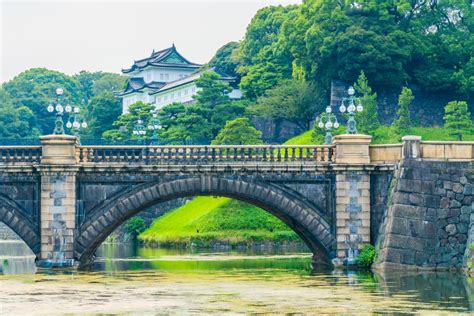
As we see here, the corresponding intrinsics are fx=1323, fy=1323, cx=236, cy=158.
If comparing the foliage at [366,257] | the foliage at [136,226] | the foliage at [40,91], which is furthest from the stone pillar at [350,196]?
the foliage at [40,91]

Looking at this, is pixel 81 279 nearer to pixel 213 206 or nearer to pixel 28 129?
pixel 213 206

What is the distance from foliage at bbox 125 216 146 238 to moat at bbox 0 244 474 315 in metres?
35.9

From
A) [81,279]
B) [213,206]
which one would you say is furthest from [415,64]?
[81,279]

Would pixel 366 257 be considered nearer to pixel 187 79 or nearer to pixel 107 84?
pixel 187 79

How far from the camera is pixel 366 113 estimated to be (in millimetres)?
→ 91125

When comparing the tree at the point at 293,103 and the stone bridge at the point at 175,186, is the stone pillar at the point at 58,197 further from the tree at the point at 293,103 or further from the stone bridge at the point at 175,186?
the tree at the point at 293,103

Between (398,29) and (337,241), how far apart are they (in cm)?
4446

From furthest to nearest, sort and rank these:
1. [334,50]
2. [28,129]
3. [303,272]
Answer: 1. [28,129]
2. [334,50]
3. [303,272]

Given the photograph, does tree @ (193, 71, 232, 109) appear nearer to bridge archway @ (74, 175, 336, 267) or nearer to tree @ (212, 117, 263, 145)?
tree @ (212, 117, 263, 145)

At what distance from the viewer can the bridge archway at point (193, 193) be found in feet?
187

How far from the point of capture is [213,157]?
188ft

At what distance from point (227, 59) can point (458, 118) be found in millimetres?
41331

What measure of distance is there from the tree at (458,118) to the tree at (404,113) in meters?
2.76

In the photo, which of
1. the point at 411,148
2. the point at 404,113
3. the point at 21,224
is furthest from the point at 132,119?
the point at 411,148
